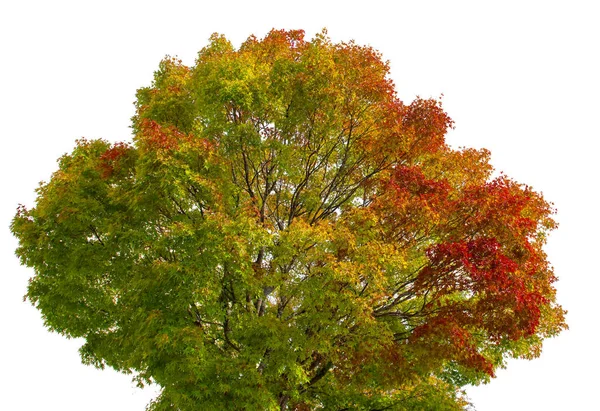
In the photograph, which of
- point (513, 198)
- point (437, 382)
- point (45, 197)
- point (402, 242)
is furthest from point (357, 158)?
point (45, 197)

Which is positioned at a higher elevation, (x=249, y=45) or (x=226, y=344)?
(x=249, y=45)

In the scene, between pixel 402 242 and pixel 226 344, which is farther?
pixel 226 344

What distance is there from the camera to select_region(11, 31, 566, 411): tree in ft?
34.8

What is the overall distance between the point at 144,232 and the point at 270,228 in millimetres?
2826

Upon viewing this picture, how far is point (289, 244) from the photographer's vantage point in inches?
428

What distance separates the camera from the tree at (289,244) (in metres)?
10.6

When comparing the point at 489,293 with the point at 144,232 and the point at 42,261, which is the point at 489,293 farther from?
the point at 42,261

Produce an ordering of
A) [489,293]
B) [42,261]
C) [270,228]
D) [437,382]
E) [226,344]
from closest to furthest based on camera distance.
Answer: [489,293]
[270,228]
[226,344]
[42,261]
[437,382]

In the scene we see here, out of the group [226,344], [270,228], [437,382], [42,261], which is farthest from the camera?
[437,382]

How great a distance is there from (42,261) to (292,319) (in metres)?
6.59

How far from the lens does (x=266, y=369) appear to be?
11289mm

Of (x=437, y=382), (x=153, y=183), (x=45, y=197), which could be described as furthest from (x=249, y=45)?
(x=437, y=382)

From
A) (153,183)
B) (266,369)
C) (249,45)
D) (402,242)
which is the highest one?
(249,45)

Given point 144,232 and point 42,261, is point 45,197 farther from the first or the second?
point 144,232
